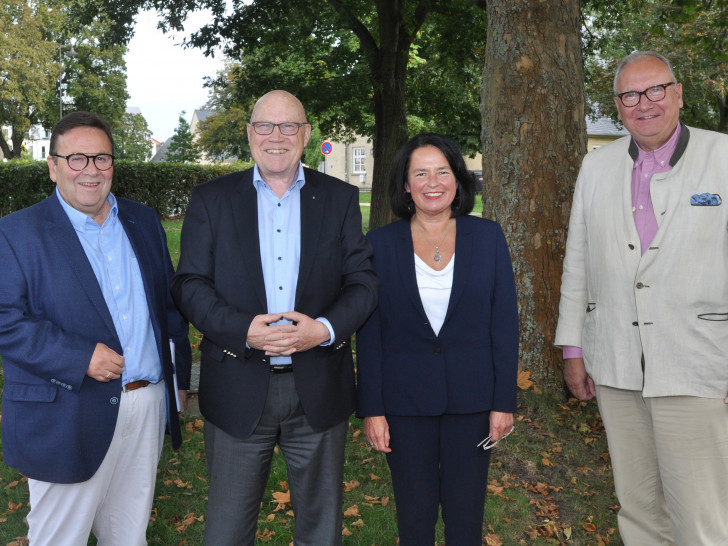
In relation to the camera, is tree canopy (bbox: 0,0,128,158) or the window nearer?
tree canopy (bbox: 0,0,128,158)

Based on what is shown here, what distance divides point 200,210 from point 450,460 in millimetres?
1672

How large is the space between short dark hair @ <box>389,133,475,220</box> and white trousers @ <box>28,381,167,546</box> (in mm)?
1499

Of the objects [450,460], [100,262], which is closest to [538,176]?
[450,460]

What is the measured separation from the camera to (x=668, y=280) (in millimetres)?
3424

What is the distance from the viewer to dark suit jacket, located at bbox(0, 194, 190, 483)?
306 cm

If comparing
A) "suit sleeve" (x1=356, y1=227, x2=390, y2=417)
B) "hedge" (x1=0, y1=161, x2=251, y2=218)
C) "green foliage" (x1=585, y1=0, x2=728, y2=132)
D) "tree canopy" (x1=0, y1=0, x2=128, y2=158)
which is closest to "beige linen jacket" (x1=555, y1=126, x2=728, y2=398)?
"suit sleeve" (x1=356, y1=227, x2=390, y2=417)

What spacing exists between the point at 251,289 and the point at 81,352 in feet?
2.53

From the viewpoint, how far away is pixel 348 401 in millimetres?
3477

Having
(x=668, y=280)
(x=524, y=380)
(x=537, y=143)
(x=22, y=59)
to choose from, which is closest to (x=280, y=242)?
(x=668, y=280)

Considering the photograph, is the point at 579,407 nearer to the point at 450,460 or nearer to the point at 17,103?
the point at 450,460

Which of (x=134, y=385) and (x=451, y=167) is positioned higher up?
(x=451, y=167)

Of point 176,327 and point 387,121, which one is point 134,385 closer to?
point 176,327

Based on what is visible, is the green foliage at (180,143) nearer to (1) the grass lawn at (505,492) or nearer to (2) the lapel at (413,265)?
(1) the grass lawn at (505,492)

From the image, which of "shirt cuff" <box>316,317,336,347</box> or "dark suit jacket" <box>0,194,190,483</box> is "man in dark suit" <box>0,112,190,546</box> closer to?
"dark suit jacket" <box>0,194,190,483</box>
